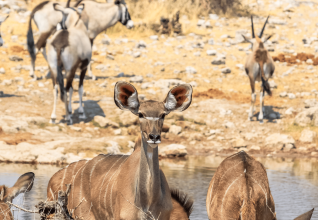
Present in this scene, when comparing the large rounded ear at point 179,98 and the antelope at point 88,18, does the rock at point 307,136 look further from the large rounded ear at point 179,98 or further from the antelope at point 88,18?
the large rounded ear at point 179,98

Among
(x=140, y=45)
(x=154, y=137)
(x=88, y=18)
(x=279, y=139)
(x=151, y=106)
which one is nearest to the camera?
(x=154, y=137)

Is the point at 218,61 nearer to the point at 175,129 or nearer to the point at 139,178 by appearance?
the point at 175,129

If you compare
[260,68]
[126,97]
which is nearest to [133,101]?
[126,97]

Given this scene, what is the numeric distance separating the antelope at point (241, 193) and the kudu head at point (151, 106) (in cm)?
79

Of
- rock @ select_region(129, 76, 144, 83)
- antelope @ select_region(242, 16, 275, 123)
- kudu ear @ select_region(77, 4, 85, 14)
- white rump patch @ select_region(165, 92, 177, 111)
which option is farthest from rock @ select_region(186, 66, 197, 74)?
white rump patch @ select_region(165, 92, 177, 111)

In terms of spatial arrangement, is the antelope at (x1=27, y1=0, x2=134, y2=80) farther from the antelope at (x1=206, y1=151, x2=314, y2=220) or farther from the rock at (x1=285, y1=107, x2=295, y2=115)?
the antelope at (x1=206, y1=151, x2=314, y2=220)

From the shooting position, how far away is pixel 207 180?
28.4 feet

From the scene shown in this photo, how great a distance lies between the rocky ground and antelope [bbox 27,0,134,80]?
94 cm

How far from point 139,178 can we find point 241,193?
81 cm

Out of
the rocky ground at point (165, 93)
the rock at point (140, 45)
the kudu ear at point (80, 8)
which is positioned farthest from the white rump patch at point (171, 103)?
the rock at point (140, 45)

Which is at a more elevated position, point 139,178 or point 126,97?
point 126,97


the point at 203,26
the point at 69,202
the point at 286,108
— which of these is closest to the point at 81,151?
the point at 69,202

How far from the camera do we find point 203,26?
24969 mm

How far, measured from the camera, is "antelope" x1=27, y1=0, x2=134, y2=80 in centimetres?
1641
